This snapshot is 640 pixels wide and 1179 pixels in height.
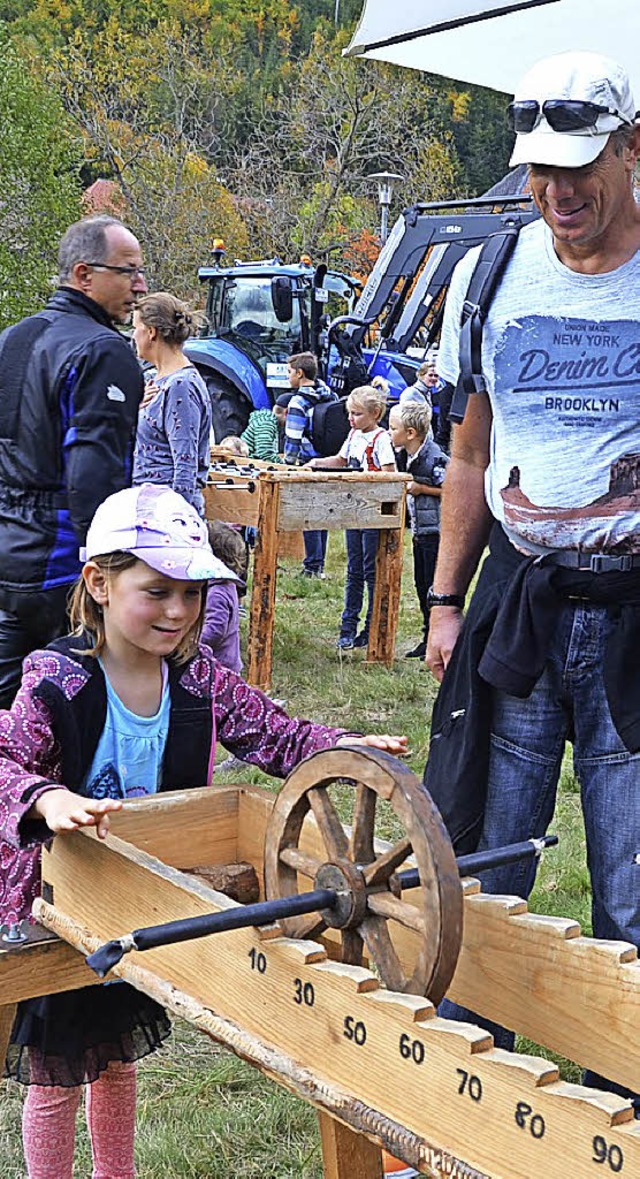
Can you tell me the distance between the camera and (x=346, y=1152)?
2.14m

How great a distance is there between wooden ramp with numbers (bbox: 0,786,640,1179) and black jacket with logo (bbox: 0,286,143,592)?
1471 mm

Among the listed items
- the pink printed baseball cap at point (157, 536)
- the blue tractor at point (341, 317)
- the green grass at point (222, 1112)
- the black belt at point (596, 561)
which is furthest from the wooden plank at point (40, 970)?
the blue tractor at point (341, 317)

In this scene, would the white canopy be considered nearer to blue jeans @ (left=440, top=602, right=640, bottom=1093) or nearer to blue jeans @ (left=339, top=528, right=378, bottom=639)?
blue jeans @ (left=440, top=602, right=640, bottom=1093)

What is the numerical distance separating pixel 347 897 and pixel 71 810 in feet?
1.40

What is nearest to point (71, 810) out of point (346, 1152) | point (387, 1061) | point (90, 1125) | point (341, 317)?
point (387, 1061)

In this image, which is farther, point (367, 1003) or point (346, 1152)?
point (346, 1152)

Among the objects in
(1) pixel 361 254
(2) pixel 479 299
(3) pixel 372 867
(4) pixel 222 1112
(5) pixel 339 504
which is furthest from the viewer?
(1) pixel 361 254

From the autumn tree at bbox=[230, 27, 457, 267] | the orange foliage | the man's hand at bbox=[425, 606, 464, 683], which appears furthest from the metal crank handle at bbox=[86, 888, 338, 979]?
the orange foliage

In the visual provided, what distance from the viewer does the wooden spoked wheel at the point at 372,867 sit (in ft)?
5.07

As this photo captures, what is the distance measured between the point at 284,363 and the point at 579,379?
1141cm

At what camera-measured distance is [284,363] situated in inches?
527

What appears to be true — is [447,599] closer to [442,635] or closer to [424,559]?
[442,635]

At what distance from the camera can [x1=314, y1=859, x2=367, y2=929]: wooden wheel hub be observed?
1.68 metres

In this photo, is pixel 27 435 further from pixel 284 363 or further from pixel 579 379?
pixel 284 363
